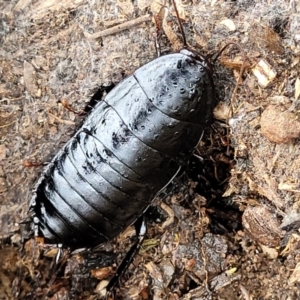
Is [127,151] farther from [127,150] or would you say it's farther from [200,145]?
[200,145]

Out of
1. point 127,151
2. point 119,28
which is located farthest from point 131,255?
point 119,28

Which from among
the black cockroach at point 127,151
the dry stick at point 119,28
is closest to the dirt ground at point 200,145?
the dry stick at point 119,28

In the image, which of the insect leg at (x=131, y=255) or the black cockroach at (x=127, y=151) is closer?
the black cockroach at (x=127, y=151)

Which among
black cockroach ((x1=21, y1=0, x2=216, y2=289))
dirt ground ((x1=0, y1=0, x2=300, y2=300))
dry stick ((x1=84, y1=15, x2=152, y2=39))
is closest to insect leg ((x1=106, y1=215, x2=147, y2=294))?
dirt ground ((x1=0, y1=0, x2=300, y2=300))

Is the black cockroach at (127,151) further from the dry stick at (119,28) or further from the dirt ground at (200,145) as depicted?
the dry stick at (119,28)

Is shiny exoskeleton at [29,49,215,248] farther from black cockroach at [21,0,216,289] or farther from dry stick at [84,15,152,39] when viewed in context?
dry stick at [84,15,152,39]

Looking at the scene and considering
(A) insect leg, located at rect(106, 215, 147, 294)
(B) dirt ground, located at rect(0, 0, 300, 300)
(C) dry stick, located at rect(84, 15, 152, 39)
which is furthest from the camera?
(A) insect leg, located at rect(106, 215, 147, 294)

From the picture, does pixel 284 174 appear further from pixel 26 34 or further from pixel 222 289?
pixel 26 34
